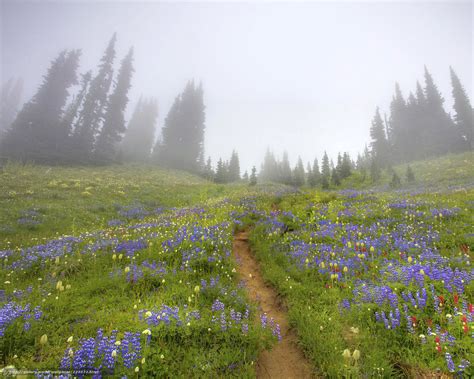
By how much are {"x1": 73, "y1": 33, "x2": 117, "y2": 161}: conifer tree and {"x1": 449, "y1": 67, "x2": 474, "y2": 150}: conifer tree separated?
70.0 m

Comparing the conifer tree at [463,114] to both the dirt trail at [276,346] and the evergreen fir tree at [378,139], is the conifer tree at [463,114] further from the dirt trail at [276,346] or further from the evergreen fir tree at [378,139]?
the dirt trail at [276,346]

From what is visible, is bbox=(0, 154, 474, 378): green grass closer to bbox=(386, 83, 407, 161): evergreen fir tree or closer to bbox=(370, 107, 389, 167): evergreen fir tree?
bbox=(370, 107, 389, 167): evergreen fir tree

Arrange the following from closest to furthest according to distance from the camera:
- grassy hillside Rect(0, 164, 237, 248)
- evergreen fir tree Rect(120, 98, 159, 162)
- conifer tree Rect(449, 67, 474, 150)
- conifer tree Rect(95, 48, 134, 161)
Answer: grassy hillside Rect(0, 164, 237, 248) → conifer tree Rect(95, 48, 134, 161) → conifer tree Rect(449, 67, 474, 150) → evergreen fir tree Rect(120, 98, 159, 162)

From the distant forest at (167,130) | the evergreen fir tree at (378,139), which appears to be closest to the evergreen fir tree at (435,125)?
the distant forest at (167,130)

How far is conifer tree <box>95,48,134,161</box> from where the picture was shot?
134 feet

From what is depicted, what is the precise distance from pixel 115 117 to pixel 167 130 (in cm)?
1367

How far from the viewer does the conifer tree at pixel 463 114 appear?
4425 cm

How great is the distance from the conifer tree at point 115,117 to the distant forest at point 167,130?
166 mm

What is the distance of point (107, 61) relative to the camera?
46.6 meters

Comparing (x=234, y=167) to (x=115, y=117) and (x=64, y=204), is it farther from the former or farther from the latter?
(x=64, y=204)

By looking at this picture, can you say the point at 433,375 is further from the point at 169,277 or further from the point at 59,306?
the point at 59,306

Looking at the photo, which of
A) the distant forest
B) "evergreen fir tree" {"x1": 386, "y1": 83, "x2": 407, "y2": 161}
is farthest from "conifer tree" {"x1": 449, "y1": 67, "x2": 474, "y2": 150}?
"evergreen fir tree" {"x1": 386, "y1": 83, "x2": 407, "y2": 161}

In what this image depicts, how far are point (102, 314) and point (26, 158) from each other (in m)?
35.8

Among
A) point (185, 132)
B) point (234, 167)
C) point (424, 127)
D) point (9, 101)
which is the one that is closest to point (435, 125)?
point (424, 127)
